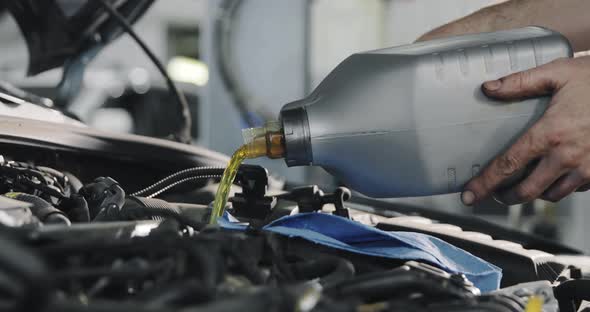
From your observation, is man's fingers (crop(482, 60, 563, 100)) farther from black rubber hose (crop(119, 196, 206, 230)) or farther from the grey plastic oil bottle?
black rubber hose (crop(119, 196, 206, 230))

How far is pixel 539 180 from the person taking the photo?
830 millimetres

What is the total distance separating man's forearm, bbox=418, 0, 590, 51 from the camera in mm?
1023

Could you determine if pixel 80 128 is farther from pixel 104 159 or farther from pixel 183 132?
pixel 183 132

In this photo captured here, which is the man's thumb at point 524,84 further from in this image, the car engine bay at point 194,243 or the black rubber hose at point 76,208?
the black rubber hose at point 76,208

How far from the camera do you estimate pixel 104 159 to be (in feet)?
3.18

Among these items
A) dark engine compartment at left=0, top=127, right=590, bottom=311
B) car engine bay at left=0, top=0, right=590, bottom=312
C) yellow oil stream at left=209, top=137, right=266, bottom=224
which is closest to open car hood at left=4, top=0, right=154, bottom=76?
car engine bay at left=0, top=0, right=590, bottom=312

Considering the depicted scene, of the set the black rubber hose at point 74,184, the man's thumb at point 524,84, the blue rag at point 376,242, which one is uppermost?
the man's thumb at point 524,84

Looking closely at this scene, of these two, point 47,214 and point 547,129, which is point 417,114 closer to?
point 547,129

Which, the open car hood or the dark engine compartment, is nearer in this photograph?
the dark engine compartment

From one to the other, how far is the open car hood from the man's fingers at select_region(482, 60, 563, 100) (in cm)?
70

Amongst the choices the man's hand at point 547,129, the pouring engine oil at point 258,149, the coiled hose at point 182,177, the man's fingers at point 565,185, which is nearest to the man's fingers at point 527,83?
the man's hand at point 547,129

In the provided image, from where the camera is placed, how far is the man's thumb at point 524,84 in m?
0.76

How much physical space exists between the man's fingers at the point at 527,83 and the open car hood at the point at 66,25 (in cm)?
70

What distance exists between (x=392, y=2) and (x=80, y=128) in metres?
2.60
